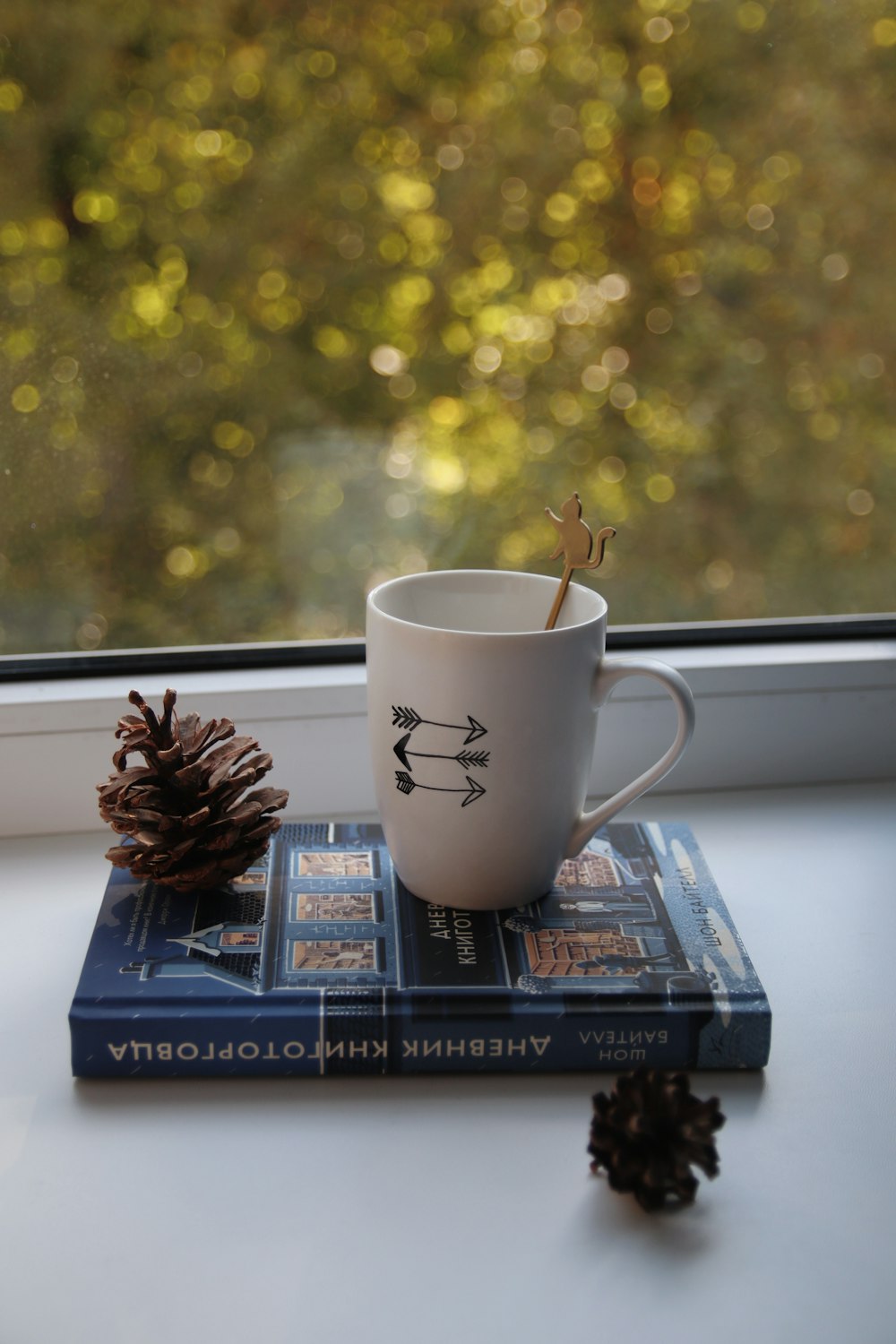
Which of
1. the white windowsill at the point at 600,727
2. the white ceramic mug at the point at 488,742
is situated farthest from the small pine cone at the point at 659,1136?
the white windowsill at the point at 600,727

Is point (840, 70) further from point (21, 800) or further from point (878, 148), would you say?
point (21, 800)

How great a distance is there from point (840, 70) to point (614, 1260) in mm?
759

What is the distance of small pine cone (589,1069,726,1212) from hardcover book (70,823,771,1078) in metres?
0.06

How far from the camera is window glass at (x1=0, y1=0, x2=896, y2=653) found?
0.74 meters

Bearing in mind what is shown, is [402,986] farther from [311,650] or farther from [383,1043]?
[311,650]

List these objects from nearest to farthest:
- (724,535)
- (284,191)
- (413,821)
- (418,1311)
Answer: (418,1311) < (413,821) < (284,191) < (724,535)

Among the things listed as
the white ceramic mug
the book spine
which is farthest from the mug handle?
the book spine

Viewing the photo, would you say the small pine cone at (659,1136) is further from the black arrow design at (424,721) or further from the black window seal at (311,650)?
the black window seal at (311,650)

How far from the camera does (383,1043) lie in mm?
542

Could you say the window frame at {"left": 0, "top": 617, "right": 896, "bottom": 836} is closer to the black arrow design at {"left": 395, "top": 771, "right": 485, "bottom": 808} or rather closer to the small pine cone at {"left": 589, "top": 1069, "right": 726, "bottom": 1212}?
the black arrow design at {"left": 395, "top": 771, "right": 485, "bottom": 808}

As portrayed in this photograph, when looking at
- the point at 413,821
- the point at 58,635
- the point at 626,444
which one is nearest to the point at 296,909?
the point at 413,821

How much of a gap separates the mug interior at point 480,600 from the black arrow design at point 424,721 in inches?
3.2

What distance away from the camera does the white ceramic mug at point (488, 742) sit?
0.56 metres

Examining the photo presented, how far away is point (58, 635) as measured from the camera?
805 mm
